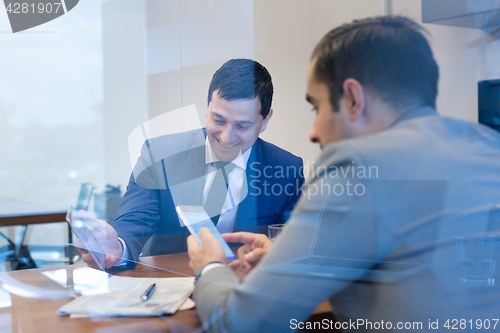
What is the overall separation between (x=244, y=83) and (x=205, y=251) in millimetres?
377

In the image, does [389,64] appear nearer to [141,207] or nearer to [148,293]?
[148,293]

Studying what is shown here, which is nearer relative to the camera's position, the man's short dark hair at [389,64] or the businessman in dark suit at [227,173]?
the man's short dark hair at [389,64]

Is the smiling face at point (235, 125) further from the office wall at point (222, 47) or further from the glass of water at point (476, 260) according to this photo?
the glass of water at point (476, 260)

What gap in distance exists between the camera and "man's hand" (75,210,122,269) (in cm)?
103

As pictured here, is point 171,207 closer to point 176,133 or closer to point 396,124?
point 176,133

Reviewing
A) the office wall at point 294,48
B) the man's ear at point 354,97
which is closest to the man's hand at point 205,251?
the office wall at point 294,48

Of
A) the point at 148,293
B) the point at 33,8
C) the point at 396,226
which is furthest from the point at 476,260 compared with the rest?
the point at 33,8

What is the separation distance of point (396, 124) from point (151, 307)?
1.77 feet

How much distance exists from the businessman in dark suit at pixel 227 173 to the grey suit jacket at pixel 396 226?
0.37 ft

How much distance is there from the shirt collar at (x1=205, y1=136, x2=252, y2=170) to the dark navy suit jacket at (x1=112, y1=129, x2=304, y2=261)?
11 millimetres

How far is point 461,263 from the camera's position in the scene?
60cm

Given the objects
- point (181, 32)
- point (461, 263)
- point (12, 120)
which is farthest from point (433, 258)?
point (12, 120)

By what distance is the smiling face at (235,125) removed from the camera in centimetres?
81

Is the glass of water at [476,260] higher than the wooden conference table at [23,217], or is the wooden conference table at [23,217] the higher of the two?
the glass of water at [476,260]
